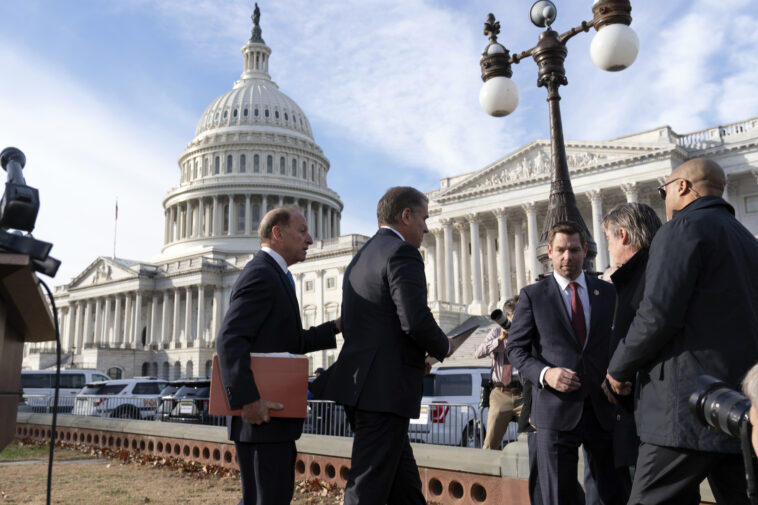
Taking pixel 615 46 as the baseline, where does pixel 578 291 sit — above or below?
below

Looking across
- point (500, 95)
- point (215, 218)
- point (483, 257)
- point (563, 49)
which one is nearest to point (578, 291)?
point (563, 49)

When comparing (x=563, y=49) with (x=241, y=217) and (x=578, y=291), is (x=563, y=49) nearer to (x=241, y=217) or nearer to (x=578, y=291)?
(x=578, y=291)

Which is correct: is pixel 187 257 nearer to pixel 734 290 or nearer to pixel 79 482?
pixel 79 482

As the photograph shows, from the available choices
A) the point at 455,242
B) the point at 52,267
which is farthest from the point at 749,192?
the point at 52,267

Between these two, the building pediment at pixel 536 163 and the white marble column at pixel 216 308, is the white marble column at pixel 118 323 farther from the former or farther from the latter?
the building pediment at pixel 536 163

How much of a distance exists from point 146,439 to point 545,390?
1013 centimetres

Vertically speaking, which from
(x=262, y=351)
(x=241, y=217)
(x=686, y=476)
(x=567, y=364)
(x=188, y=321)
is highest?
(x=241, y=217)

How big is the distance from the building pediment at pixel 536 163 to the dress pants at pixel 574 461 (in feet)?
152

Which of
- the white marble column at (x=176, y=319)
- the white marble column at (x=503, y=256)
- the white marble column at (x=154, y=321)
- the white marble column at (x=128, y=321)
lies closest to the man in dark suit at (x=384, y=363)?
the white marble column at (x=503, y=256)

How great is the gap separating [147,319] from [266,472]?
91.4 metres

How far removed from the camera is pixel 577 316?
200 inches

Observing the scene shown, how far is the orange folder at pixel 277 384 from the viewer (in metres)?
4.41

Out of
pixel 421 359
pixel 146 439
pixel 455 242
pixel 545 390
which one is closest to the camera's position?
pixel 421 359

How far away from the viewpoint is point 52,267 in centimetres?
363
